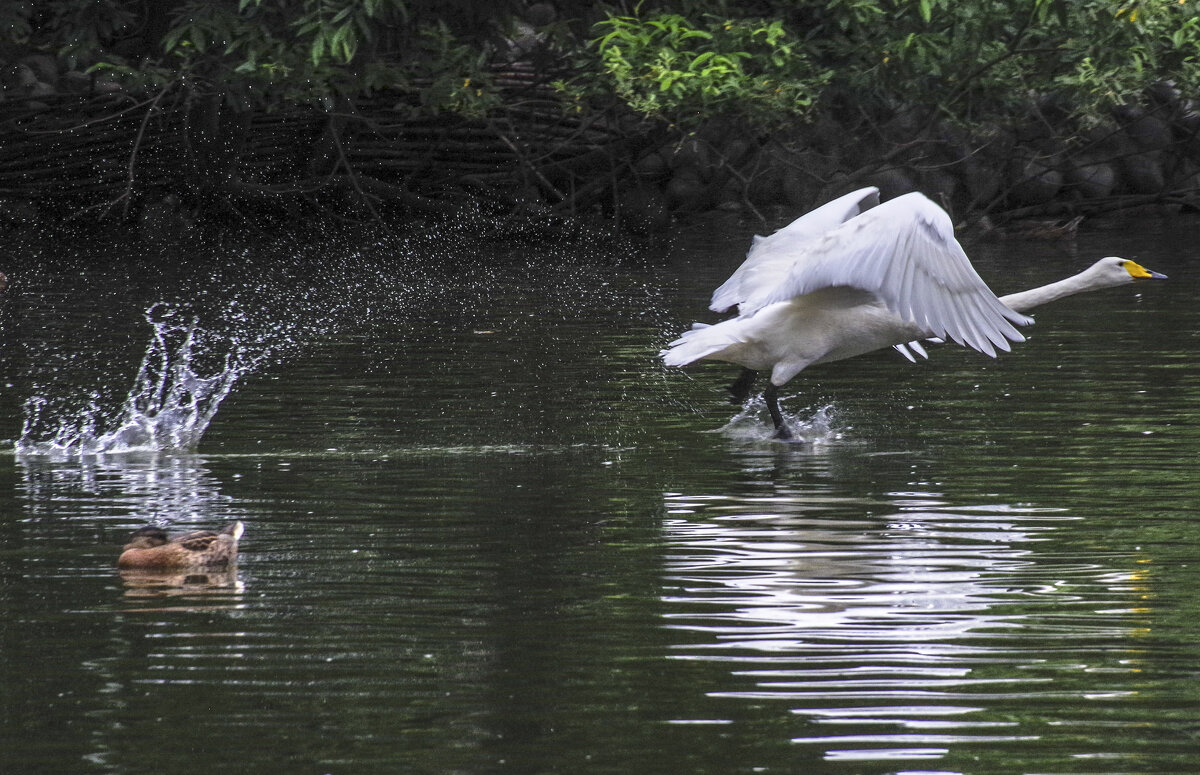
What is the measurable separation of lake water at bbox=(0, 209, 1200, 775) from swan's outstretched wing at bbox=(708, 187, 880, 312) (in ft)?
2.16

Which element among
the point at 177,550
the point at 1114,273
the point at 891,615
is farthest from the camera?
the point at 1114,273

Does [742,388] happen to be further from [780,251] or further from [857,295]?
[857,295]

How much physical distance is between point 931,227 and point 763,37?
9.01 meters

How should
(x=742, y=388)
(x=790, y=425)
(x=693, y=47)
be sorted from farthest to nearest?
(x=693, y=47)
(x=742, y=388)
(x=790, y=425)

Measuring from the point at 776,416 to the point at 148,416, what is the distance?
3174 millimetres

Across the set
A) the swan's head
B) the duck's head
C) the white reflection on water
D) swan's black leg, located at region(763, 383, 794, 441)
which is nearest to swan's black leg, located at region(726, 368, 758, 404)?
swan's black leg, located at region(763, 383, 794, 441)

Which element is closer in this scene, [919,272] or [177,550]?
[177,550]

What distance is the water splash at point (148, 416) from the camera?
29.8 ft

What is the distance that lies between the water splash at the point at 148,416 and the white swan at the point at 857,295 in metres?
2.42

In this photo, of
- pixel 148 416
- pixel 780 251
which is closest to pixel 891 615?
pixel 780 251

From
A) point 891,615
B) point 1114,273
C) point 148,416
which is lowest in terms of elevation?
point 891,615

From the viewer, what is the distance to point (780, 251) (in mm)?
10195

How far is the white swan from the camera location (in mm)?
8664

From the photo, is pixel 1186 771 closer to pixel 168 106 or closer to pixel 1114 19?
pixel 1114 19
